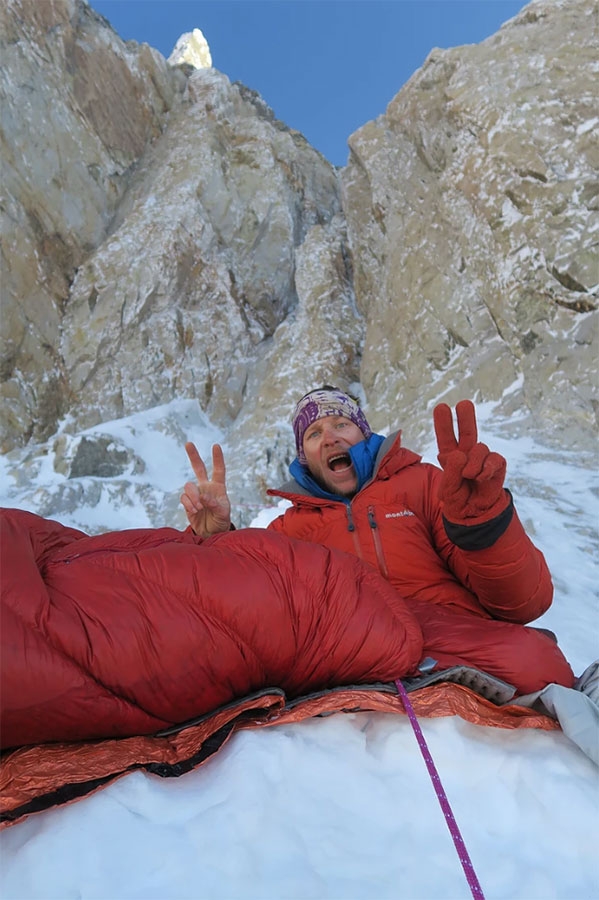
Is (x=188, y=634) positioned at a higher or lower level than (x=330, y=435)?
lower

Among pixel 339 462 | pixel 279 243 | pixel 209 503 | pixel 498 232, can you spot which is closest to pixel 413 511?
pixel 339 462

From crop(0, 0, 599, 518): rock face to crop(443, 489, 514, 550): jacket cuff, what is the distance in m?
5.55

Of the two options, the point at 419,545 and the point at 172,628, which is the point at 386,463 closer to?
the point at 419,545

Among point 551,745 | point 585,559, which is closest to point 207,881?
point 551,745

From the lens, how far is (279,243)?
55.6 feet

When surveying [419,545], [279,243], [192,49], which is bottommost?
[419,545]

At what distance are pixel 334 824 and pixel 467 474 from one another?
3.16 ft

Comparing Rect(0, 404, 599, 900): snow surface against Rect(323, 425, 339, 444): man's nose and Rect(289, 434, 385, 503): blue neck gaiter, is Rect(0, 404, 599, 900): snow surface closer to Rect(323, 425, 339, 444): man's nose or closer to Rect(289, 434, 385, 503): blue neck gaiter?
Rect(289, 434, 385, 503): blue neck gaiter

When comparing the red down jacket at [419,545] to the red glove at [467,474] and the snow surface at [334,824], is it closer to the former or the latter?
the red glove at [467,474]

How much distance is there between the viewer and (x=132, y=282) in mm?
14977

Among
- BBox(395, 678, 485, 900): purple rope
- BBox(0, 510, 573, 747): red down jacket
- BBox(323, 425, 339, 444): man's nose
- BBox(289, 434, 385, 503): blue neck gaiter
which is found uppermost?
BBox(323, 425, 339, 444): man's nose

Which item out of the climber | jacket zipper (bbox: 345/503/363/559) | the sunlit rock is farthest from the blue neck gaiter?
the sunlit rock

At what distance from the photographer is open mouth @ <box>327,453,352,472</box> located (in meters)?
2.75

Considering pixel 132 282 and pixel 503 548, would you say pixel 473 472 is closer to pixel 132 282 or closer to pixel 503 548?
pixel 503 548
